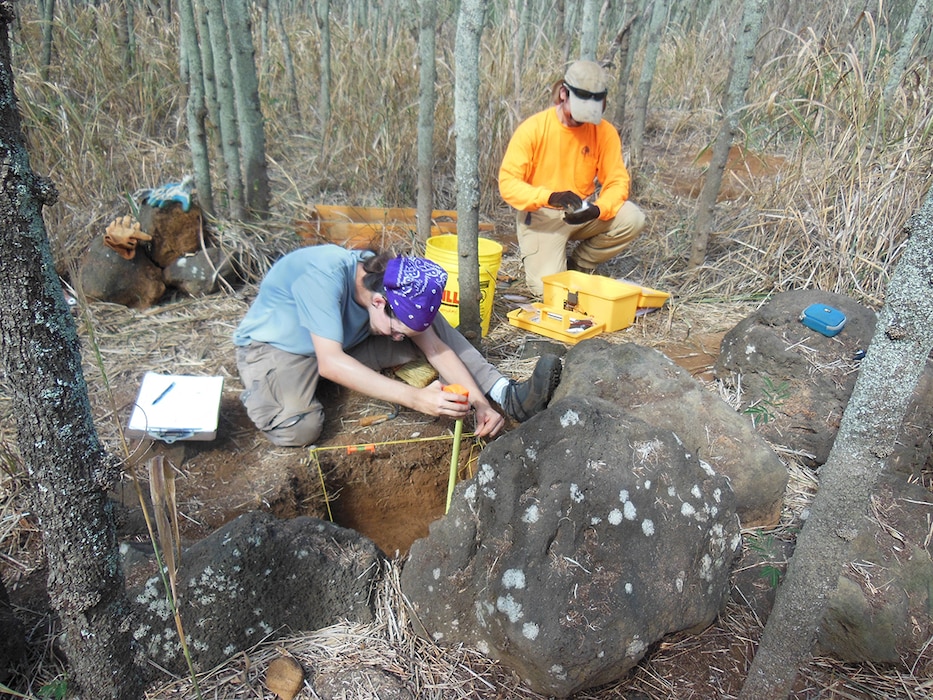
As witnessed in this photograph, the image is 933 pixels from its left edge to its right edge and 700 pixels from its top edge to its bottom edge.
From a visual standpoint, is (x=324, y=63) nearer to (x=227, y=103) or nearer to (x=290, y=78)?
(x=290, y=78)

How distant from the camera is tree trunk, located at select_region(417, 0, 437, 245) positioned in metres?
4.18

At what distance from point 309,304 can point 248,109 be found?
A: 2.42m

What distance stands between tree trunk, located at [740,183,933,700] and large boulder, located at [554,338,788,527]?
2.14 ft

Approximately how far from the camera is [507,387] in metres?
3.09

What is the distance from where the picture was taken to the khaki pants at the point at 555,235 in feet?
14.6

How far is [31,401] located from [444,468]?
7.02 feet

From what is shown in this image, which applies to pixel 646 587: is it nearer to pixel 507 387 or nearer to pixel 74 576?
pixel 74 576

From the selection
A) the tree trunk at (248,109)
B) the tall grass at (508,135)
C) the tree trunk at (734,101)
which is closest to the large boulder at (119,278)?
the tall grass at (508,135)

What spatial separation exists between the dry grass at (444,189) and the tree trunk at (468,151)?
24.9 inches

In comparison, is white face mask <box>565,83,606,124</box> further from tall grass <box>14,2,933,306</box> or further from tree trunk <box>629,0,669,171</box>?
tree trunk <box>629,0,669,171</box>

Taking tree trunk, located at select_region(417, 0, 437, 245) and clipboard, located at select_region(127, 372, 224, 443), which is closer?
clipboard, located at select_region(127, 372, 224, 443)

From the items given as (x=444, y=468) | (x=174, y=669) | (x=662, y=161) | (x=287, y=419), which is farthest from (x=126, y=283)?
(x=662, y=161)

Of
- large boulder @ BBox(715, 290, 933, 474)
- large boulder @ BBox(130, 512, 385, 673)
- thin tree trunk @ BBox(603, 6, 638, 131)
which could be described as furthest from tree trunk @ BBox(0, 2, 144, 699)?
thin tree trunk @ BBox(603, 6, 638, 131)

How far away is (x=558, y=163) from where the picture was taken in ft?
14.5
